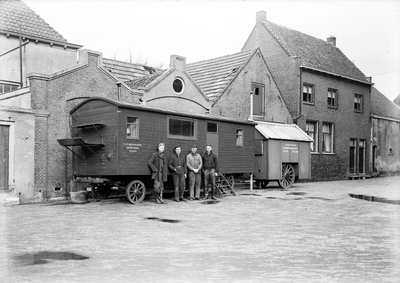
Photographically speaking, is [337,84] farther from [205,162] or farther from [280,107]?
[205,162]

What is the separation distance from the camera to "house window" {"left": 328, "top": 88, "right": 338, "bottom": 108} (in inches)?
1222

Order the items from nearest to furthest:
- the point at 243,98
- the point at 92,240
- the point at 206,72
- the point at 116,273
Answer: the point at 116,273, the point at 92,240, the point at 243,98, the point at 206,72

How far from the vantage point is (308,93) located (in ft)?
95.8

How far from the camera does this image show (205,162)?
16.6m

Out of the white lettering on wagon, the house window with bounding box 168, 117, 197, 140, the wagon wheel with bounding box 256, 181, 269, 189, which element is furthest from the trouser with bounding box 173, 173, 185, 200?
the wagon wheel with bounding box 256, 181, 269, 189

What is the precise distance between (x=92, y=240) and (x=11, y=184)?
7.59 m

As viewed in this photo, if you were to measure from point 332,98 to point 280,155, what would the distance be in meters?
12.0

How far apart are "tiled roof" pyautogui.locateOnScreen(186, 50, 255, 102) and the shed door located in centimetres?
1109

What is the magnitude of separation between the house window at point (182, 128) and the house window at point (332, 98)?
1709 centimetres

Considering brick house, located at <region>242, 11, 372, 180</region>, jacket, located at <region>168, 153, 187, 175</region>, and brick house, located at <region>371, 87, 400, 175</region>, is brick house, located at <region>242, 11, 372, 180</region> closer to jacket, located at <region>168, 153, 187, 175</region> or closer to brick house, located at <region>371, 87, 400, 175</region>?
brick house, located at <region>371, 87, 400, 175</region>

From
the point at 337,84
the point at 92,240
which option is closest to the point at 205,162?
the point at 92,240

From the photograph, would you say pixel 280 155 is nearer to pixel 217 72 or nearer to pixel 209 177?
pixel 209 177

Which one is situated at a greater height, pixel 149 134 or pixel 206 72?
pixel 206 72

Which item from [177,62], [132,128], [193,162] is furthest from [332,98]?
[132,128]
